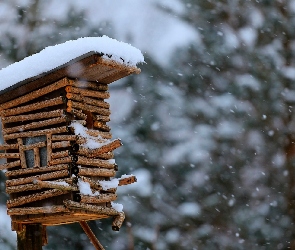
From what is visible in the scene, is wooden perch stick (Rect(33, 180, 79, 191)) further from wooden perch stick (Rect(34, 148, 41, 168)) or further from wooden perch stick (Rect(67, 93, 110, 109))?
wooden perch stick (Rect(67, 93, 110, 109))

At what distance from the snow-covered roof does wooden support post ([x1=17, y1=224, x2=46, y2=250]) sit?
145 cm

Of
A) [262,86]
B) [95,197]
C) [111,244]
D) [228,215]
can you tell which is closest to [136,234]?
[111,244]

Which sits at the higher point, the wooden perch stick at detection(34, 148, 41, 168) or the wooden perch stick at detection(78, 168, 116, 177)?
the wooden perch stick at detection(34, 148, 41, 168)

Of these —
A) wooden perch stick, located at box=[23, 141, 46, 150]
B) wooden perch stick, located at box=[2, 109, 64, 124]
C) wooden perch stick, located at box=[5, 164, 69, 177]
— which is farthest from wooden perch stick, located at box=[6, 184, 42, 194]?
wooden perch stick, located at box=[2, 109, 64, 124]

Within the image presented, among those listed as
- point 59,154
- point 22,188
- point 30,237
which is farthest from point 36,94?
point 30,237

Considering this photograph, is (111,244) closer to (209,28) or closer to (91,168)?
(209,28)

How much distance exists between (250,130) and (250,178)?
3.39 feet

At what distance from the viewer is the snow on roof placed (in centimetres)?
602

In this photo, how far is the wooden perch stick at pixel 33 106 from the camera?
6.11m

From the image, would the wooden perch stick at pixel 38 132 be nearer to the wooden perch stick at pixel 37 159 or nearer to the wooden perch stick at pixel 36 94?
the wooden perch stick at pixel 37 159

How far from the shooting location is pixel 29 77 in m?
6.23

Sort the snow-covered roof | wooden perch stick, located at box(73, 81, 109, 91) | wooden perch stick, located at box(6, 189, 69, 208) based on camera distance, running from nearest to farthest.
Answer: wooden perch stick, located at box(6, 189, 69, 208) → the snow-covered roof → wooden perch stick, located at box(73, 81, 109, 91)

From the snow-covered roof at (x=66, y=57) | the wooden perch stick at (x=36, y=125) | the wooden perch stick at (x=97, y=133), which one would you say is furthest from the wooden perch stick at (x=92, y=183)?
the snow-covered roof at (x=66, y=57)

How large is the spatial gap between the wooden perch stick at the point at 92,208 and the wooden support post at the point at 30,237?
0.80 metres
